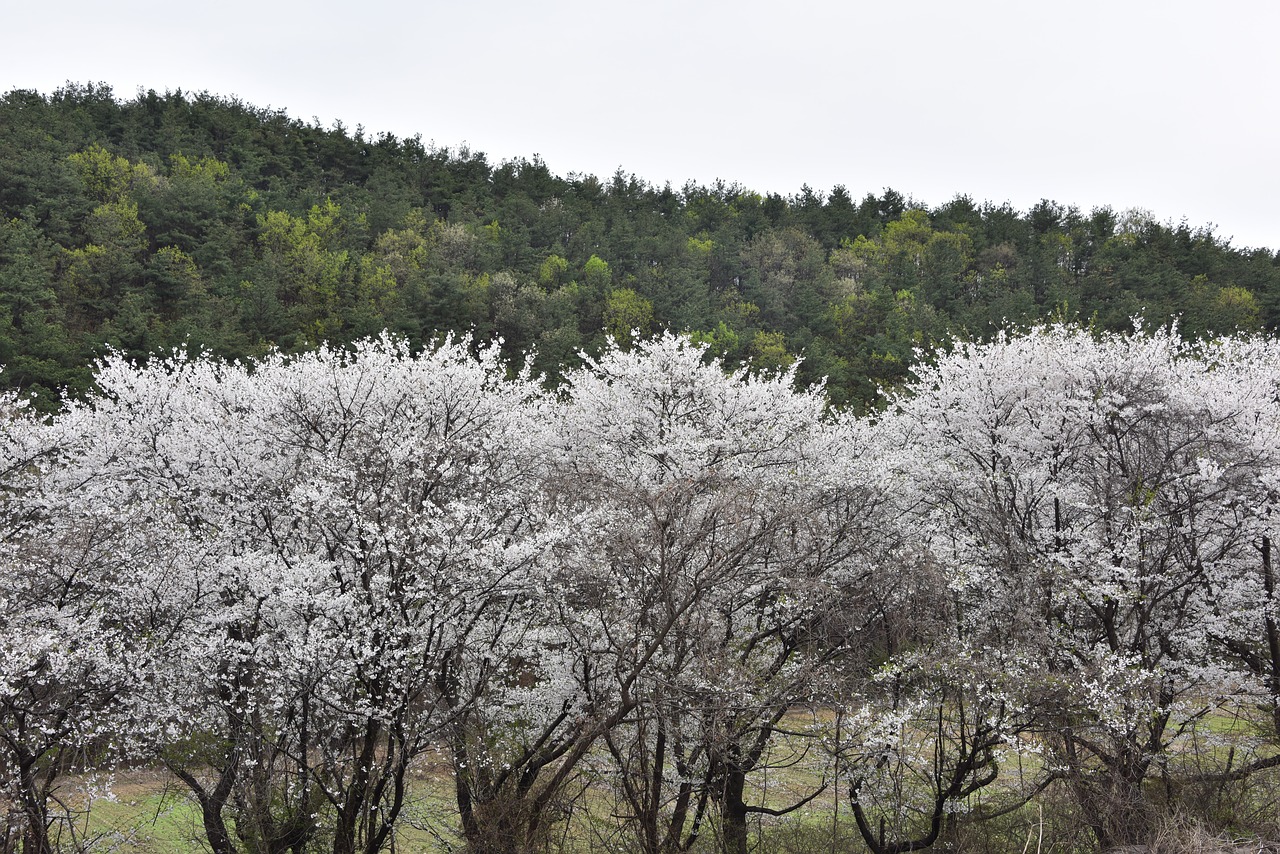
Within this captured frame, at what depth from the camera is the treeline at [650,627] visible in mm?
10344

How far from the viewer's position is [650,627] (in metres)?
10.3

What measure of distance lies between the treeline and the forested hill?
16.2 m

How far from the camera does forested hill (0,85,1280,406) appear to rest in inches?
1476

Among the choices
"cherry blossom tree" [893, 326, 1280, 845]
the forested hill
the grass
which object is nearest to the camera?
"cherry blossom tree" [893, 326, 1280, 845]

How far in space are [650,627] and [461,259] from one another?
4273 cm

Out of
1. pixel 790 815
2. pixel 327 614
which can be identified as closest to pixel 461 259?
pixel 790 815

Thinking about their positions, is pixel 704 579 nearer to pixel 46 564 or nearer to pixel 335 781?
pixel 335 781

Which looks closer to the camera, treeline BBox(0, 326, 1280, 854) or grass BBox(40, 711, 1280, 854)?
→ treeline BBox(0, 326, 1280, 854)

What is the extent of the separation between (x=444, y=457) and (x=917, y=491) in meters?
8.30

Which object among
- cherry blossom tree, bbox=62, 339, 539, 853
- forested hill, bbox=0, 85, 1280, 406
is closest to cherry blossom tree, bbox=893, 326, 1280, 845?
cherry blossom tree, bbox=62, 339, 539, 853

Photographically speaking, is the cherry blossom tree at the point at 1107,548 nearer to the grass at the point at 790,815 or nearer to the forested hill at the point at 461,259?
the grass at the point at 790,815

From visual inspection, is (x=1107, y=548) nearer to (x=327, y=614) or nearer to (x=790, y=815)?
(x=790, y=815)

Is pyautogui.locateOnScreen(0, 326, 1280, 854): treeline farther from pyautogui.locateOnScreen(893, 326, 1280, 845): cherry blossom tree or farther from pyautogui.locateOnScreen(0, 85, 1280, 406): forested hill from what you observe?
pyautogui.locateOnScreen(0, 85, 1280, 406): forested hill

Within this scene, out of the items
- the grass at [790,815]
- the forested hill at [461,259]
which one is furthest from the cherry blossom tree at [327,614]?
the forested hill at [461,259]
